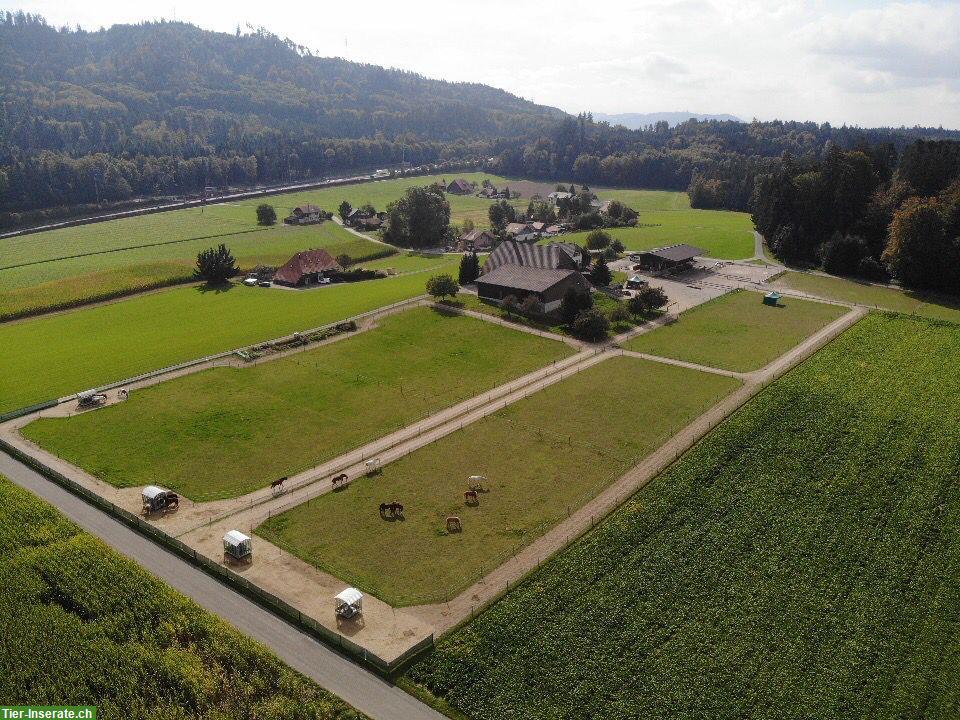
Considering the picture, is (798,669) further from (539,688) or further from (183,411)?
(183,411)

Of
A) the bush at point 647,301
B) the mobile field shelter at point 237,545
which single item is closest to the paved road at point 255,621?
the mobile field shelter at point 237,545

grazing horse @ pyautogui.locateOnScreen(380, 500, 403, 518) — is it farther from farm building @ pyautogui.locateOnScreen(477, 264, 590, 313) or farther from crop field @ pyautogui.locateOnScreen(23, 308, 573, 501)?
farm building @ pyautogui.locateOnScreen(477, 264, 590, 313)

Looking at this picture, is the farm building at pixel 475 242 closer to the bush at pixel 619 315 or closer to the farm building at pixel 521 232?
the farm building at pixel 521 232

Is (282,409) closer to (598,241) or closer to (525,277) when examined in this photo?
(525,277)

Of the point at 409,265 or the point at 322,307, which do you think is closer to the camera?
the point at 322,307

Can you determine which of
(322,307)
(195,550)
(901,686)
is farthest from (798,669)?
(322,307)

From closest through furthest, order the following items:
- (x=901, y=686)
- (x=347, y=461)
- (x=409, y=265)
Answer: (x=901, y=686) → (x=347, y=461) → (x=409, y=265)
